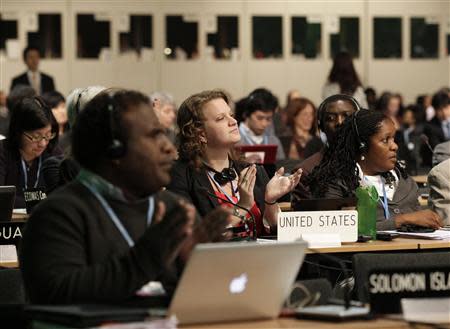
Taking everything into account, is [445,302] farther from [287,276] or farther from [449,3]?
[449,3]

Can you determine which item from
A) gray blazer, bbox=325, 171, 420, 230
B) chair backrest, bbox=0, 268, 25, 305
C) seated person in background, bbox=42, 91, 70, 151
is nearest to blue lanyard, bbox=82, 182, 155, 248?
chair backrest, bbox=0, 268, 25, 305

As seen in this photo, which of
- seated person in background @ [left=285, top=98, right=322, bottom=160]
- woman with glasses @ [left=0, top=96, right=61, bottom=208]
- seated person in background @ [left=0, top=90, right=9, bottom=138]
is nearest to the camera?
woman with glasses @ [left=0, top=96, right=61, bottom=208]

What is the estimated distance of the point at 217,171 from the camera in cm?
570

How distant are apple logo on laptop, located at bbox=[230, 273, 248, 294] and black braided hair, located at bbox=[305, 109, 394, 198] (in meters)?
2.90

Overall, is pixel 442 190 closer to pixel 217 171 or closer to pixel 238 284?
pixel 217 171

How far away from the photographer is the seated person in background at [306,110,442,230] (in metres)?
6.09

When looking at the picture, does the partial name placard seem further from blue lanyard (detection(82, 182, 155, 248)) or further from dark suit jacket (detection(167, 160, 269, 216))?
blue lanyard (detection(82, 182, 155, 248))

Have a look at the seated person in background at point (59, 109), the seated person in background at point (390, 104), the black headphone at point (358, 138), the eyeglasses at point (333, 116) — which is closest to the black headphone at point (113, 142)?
A: the black headphone at point (358, 138)

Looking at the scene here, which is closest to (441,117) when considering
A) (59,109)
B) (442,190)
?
(59,109)

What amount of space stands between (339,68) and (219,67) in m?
5.14

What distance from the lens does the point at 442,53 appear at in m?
18.5

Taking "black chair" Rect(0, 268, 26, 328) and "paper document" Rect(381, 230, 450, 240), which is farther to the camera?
"paper document" Rect(381, 230, 450, 240)

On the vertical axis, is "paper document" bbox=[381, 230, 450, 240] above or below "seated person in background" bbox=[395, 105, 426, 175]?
above

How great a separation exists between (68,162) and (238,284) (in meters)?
2.30
